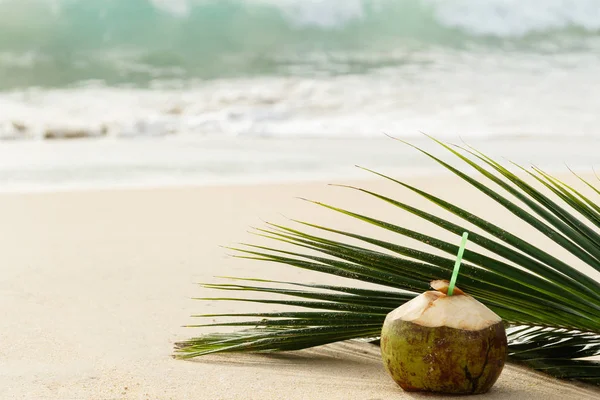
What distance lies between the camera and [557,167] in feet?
25.2

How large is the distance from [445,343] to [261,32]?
1772 centimetres

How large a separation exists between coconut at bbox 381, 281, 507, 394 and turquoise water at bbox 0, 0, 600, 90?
15888 millimetres

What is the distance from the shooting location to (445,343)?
150 cm

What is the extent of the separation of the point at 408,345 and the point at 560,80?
14668mm

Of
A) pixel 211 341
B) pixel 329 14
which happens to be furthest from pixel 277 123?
pixel 211 341

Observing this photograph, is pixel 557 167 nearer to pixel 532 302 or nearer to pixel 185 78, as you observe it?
pixel 532 302

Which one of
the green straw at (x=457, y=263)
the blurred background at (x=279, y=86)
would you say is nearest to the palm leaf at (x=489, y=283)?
the green straw at (x=457, y=263)

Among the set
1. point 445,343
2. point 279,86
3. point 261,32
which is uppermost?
point 261,32

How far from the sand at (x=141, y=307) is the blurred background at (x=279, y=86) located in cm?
173

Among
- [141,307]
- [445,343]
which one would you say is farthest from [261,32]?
[445,343]

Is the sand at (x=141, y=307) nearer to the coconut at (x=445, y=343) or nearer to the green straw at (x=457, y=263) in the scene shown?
the coconut at (x=445, y=343)

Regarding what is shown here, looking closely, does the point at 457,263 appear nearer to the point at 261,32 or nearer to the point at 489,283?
the point at 489,283

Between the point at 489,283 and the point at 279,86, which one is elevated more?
the point at 279,86

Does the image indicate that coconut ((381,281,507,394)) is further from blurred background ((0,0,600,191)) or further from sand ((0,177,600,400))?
blurred background ((0,0,600,191))
